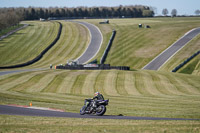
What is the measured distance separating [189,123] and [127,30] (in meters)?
107

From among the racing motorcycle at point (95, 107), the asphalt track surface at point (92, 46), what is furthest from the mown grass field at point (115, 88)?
the asphalt track surface at point (92, 46)

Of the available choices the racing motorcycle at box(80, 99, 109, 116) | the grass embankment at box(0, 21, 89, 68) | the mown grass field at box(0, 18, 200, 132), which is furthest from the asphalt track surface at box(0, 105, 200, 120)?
the grass embankment at box(0, 21, 89, 68)

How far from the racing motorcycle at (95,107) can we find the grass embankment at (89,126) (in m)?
2.50

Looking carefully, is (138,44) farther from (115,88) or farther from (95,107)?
(95,107)

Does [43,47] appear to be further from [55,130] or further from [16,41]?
[55,130]

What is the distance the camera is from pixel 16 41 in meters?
120

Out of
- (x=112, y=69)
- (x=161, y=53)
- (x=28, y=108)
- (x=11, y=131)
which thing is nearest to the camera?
(x=11, y=131)

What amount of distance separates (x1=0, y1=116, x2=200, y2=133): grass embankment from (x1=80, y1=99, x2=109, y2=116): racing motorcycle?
2504 millimetres

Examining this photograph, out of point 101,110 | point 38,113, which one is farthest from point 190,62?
point 38,113

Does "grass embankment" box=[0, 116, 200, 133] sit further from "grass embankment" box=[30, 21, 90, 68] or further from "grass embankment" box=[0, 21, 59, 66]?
"grass embankment" box=[0, 21, 59, 66]

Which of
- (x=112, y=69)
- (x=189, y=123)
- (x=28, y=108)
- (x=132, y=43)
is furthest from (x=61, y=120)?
(x=132, y=43)

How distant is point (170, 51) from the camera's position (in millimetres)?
87938

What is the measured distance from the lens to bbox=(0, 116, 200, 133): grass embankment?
16.8 metres

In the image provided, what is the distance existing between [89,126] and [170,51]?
7329 cm
